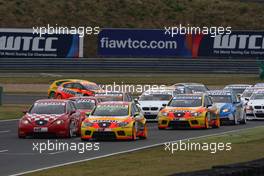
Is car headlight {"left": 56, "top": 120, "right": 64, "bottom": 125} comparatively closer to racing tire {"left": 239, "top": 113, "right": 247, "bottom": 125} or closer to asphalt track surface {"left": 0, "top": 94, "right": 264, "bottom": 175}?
asphalt track surface {"left": 0, "top": 94, "right": 264, "bottom": 175}

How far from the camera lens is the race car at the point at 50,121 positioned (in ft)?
101

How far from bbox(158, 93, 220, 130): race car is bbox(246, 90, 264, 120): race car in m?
7.00

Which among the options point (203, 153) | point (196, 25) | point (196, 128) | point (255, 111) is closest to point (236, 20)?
point (196, 25)

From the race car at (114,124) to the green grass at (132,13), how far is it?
172ft

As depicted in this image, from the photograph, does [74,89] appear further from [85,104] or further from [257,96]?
[85,104]

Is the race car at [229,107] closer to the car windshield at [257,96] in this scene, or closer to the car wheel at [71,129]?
the car windshield at [257,96]

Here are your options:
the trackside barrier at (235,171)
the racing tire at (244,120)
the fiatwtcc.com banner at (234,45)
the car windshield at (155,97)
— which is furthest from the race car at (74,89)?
the trackside barrier at (235,171)

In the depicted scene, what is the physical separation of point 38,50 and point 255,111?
3409 cm

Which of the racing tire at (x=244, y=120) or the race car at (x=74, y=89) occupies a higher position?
the race car at (x=74, y=89)

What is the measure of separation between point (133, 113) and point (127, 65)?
44.2 m

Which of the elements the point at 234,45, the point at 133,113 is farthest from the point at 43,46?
the point at 133,113

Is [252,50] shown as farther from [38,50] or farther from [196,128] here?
[196,128]

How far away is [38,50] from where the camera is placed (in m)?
75.7

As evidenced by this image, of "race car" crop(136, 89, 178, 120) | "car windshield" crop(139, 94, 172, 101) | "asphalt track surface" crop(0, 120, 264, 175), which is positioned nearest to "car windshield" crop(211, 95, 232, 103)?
"race car" crop(136, 89, 178, 120)
